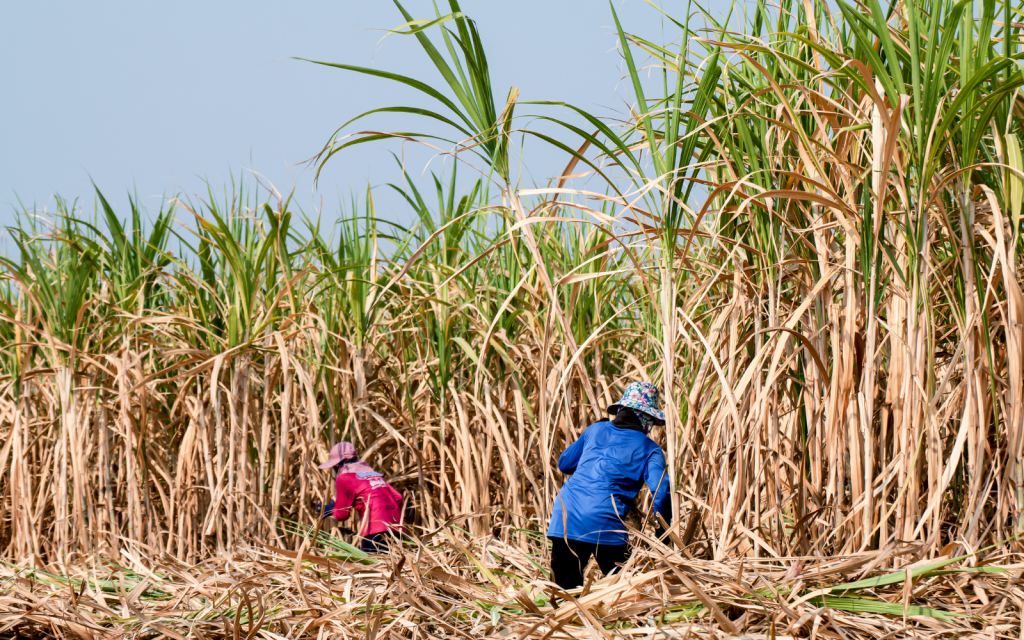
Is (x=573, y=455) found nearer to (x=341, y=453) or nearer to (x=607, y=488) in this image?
(x=607, y=488)

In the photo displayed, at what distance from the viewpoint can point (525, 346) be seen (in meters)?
3.77

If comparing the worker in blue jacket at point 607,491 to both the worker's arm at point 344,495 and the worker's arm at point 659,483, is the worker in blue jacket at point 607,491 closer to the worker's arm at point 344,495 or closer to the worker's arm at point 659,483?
the worker's arm at point 659,483

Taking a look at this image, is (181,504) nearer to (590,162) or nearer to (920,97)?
(590,162)

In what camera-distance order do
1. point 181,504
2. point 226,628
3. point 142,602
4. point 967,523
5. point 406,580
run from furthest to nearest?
point 181,504, point 142,602, point 406,580, point 226,628, point 967,523

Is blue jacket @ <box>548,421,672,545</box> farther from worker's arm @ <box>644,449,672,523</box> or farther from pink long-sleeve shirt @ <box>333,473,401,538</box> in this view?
pink long-sleeve shirt @ <box>333,473,401,538</box>

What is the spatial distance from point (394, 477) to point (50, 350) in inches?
74.9

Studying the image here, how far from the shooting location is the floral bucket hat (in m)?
2.87

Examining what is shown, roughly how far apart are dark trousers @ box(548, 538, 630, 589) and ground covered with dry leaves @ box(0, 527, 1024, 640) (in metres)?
0.07

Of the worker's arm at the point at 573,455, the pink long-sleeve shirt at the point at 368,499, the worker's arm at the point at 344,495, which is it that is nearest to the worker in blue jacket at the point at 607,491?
the worker's arm at the point at 573,455

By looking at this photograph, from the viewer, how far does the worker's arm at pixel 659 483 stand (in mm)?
2654

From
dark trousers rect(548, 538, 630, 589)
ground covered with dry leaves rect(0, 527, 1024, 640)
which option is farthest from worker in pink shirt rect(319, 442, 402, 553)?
dark trousers rect(548, 538, 630, 589)

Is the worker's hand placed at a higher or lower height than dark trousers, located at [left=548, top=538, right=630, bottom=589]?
higher

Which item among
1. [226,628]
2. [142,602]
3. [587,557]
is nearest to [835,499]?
[587,557]

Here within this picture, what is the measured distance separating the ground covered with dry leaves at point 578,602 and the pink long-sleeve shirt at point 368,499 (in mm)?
661
